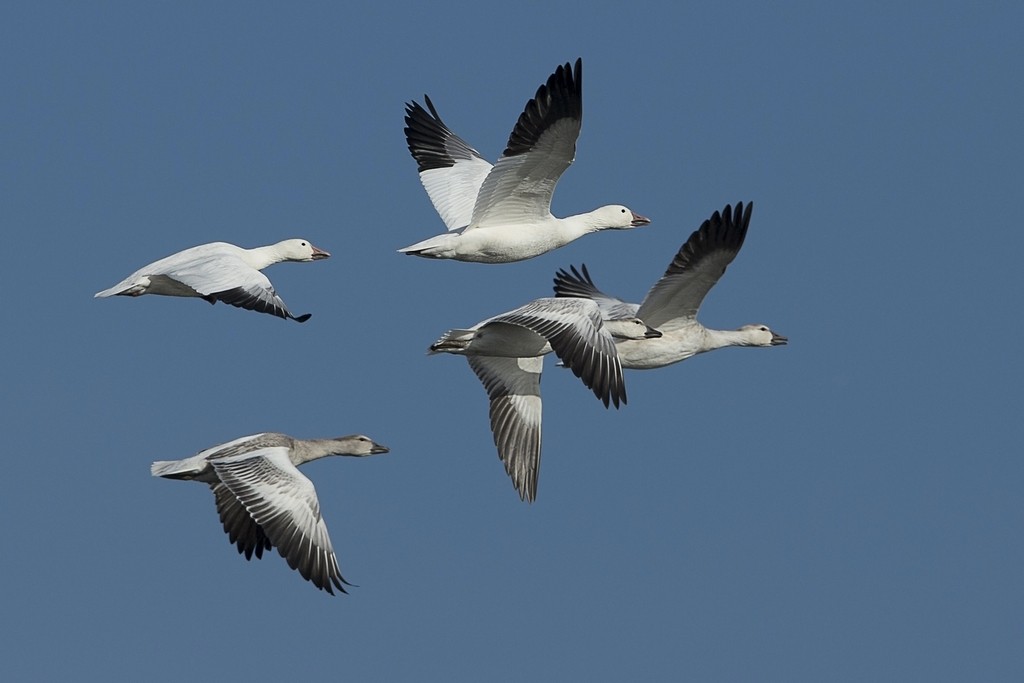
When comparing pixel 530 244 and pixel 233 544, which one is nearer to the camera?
pixel 233 544

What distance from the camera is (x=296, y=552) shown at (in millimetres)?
14312

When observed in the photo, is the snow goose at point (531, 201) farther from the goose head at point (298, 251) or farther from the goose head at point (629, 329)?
the goose head at point (298, 251)

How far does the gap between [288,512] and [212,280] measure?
2.20 meters

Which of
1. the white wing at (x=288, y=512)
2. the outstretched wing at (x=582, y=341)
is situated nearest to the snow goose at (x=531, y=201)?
the outstretched wing at (x=582, y=341)

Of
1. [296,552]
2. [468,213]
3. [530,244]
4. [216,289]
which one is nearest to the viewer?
[296,552]

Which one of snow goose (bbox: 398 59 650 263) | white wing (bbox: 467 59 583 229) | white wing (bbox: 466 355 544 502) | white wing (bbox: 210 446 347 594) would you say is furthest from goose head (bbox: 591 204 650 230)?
white wing (bbox: 210 446 347 594)

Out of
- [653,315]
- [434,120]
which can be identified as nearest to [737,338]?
[653,315]

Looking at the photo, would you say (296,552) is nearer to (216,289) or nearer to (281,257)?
(216,289)

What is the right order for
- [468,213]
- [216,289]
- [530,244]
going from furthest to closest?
1. [468,213]
2. [530,244]
3. [216,289]

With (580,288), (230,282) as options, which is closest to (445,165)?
(580,288)

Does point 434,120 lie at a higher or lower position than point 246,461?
higher

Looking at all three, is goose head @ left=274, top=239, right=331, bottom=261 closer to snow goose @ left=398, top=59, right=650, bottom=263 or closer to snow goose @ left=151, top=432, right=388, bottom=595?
snow goose @ left=398, top=59, right=650, bottom=263

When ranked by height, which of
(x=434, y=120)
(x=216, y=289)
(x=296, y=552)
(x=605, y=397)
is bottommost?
(x=296, y=552)

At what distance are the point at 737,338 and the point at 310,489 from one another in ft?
18.6
